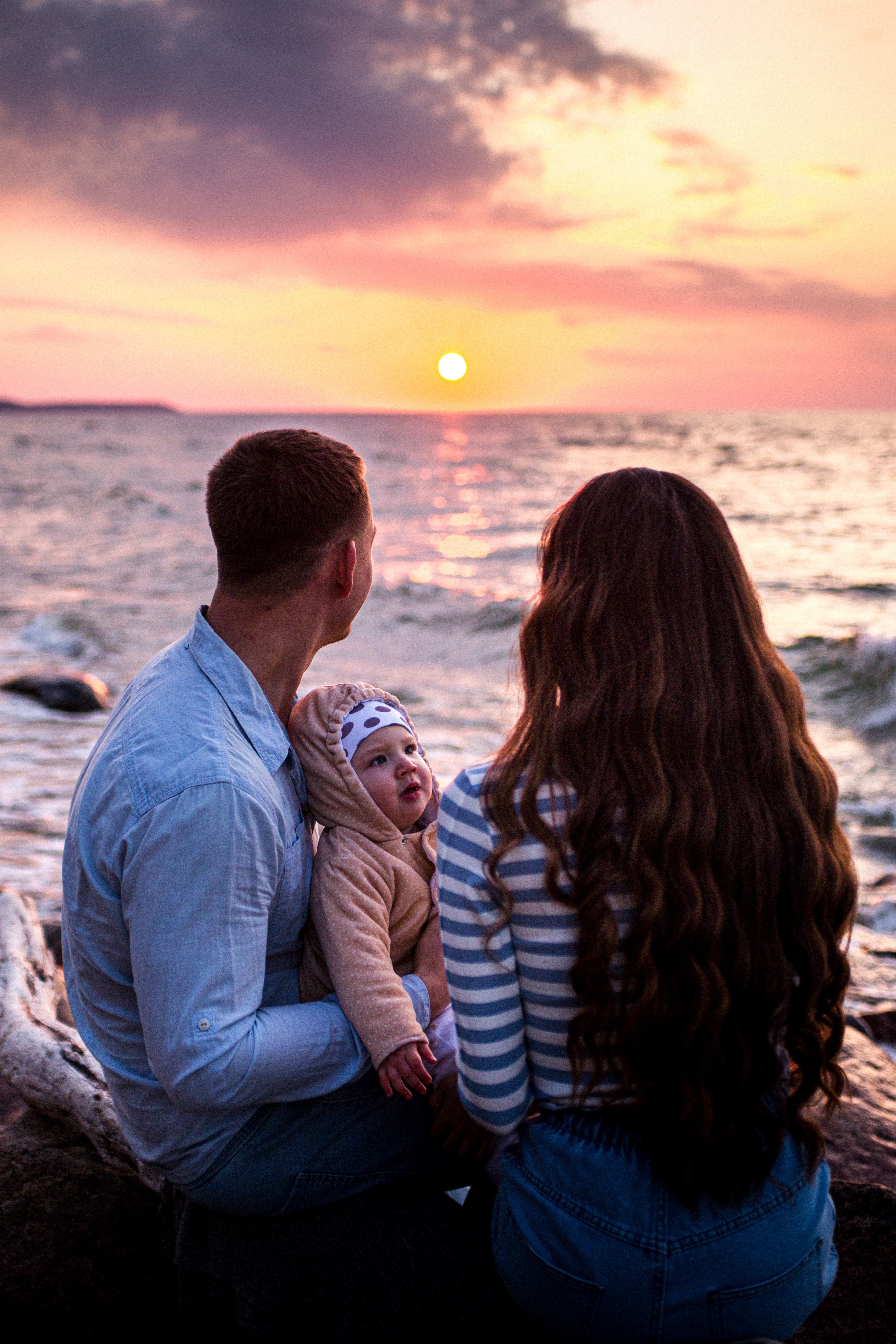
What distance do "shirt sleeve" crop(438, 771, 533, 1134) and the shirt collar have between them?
0.58 m

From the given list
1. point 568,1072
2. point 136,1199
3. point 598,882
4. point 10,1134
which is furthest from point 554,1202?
point 10,1134

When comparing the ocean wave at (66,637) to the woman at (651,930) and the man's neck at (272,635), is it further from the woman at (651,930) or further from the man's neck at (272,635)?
the woman at (651,930)

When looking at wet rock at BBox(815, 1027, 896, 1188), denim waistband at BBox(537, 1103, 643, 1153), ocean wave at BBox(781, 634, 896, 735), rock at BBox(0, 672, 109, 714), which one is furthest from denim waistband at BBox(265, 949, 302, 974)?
ocean wave at BBox(781, 634, 896, 735)

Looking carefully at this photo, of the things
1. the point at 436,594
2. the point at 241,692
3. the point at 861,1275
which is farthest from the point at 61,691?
the point at 436,594

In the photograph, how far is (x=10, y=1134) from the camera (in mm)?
3018

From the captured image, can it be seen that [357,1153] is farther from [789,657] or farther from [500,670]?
[789,657]

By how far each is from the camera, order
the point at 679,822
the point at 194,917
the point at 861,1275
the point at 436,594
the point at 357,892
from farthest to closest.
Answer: the point at 436,594 → the point at 861,1275 → the point at 357,892 → the point at 194,917 → the point at 679,822

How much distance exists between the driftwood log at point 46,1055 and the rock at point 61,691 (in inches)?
245

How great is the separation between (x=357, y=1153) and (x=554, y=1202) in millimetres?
638

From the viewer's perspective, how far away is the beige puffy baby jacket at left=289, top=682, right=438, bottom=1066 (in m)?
2.24

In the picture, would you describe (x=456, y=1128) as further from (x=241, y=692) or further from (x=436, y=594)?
(x=436, y=594)

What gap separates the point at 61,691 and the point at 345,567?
862cm

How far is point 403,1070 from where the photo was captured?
7.32 feet

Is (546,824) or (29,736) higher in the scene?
(546,824)
